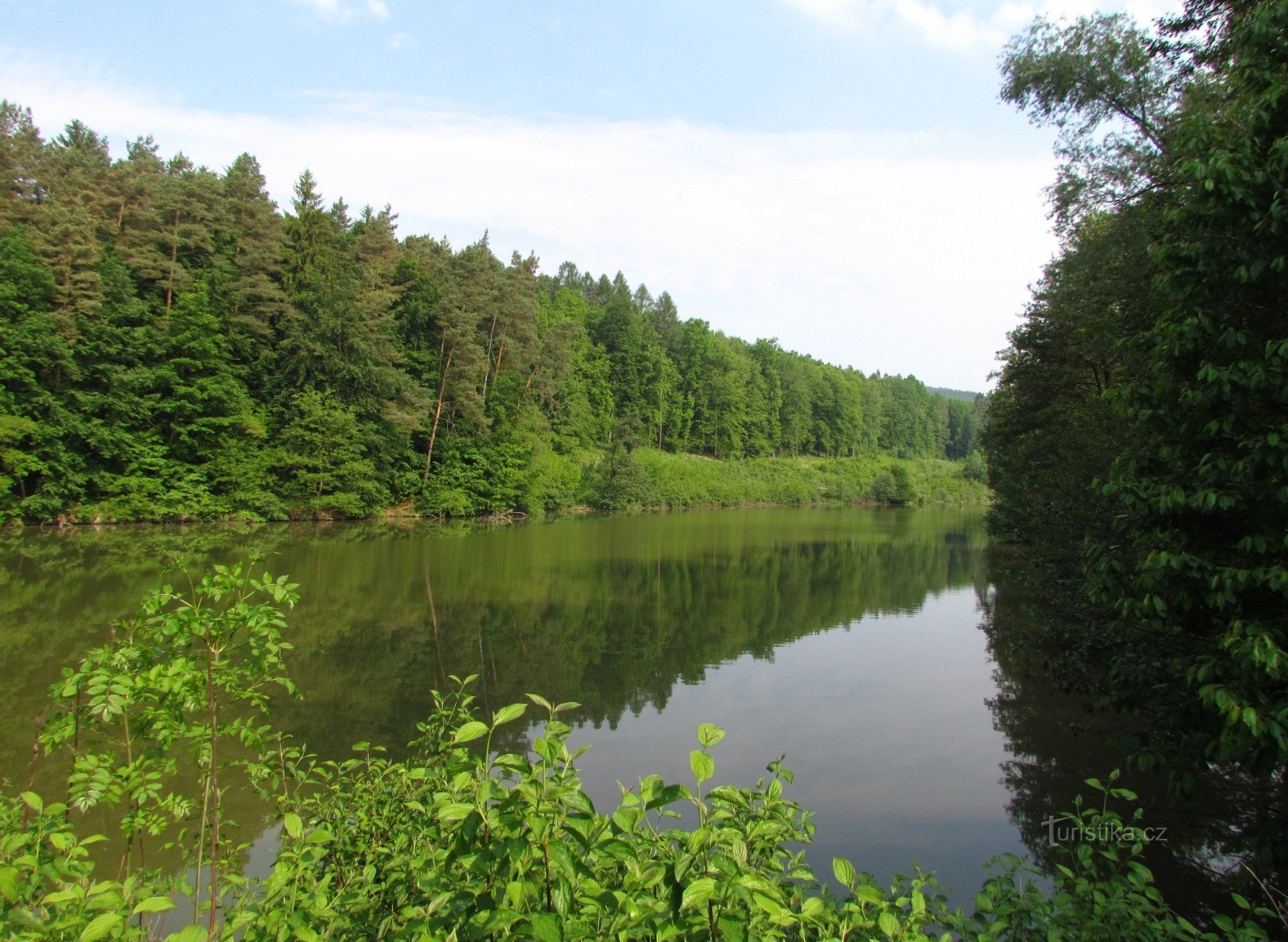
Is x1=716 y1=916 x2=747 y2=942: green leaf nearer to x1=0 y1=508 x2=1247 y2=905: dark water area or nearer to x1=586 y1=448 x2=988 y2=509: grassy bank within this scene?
x1=0 y1=508 x2=1247 y2=905: dark water area

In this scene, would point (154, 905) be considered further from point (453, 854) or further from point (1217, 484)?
point (1217, 484)

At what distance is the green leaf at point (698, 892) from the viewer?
4.58ft

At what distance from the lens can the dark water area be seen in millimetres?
6617

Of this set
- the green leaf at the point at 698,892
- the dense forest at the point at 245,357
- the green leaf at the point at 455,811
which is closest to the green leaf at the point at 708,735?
the green leaf at the point at 698,892

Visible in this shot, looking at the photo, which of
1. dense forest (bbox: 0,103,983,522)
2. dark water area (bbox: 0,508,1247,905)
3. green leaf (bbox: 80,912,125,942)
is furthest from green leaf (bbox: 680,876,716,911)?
dense forest (bbox: 0,103,983,522)

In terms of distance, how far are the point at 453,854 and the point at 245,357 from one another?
1420 inches

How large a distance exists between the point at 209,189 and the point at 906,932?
39175 mm

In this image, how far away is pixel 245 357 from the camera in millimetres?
32812

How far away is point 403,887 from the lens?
→ 2.08 meters

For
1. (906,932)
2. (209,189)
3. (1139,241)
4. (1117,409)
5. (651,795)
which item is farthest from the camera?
(209,189)

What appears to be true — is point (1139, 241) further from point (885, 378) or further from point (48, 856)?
point (885, 378)

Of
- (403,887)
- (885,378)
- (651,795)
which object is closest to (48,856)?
(403,887)

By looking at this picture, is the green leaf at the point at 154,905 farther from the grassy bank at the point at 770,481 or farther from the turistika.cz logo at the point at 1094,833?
the grassy bank at the point at 770,481

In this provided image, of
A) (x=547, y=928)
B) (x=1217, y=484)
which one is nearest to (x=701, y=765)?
(x=547, y=928)
